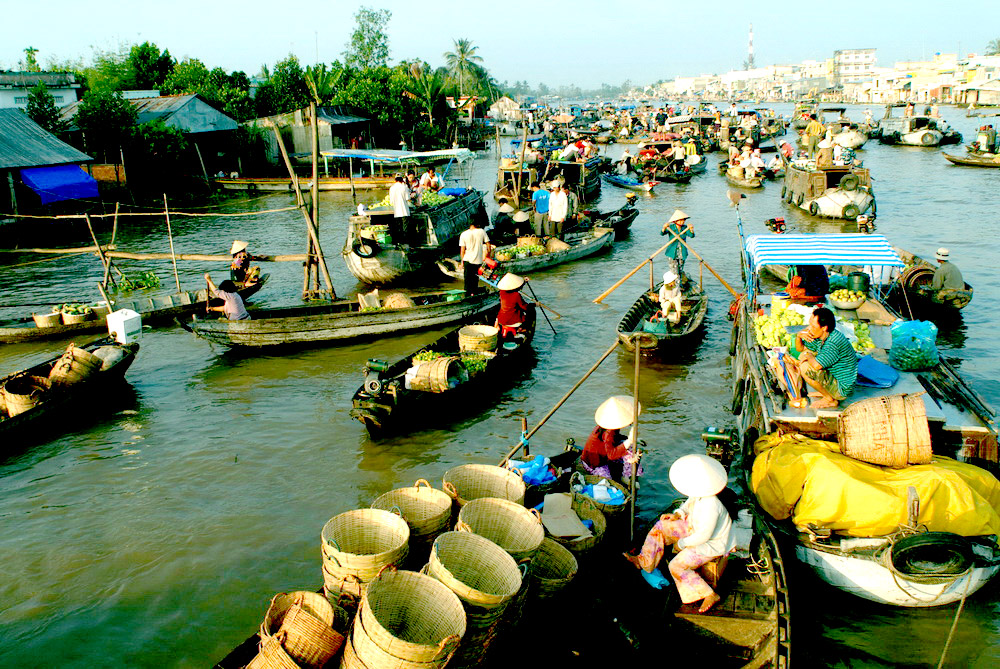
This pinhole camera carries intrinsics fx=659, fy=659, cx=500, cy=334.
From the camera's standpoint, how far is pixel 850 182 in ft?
73.8

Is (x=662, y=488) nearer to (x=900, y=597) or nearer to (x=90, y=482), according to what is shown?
(x=900, y=597)

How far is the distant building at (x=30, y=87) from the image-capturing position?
1123 inches

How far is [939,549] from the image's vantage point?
5535mm

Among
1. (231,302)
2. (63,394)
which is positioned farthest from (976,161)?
(63,394)

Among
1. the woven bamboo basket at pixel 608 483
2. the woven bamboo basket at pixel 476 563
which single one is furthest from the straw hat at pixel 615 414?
the woven bamboo basket at pixel 476 563

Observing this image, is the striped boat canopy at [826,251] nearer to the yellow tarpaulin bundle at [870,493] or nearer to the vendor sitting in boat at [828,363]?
the vendor sitting in boat at [828,363]

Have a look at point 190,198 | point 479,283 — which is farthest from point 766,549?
point 190,198

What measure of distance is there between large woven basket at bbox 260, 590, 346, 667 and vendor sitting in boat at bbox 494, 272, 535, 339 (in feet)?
23.2

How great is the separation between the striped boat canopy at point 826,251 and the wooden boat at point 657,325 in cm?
228

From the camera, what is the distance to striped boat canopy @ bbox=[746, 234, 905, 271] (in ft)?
30.3

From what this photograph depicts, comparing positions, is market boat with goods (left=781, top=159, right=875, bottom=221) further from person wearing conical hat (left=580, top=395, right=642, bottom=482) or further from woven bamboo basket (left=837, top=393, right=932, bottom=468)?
person wearing conical hat (left=580, top=395, right=642, bottom=482)

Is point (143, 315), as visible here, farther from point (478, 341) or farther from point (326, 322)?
point (478, 341)

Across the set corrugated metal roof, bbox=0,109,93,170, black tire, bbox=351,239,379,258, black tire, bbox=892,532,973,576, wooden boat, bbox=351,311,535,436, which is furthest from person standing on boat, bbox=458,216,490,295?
corrugated metal roof, bbox=0,109,93,170

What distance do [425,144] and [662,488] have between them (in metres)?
39.4
